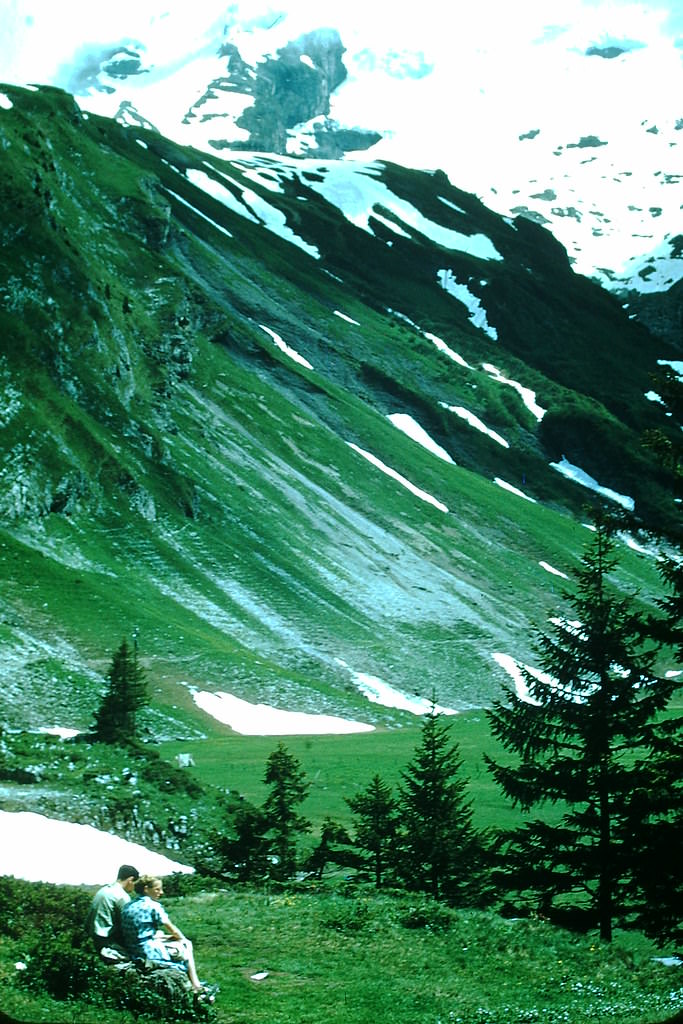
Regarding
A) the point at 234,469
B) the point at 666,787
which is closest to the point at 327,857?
the point at 666,787

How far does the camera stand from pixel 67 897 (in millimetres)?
19219

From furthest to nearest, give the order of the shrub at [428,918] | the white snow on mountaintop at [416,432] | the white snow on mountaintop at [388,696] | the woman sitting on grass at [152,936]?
the white snow on mountaintop at [416,432] < the white snow on mountaintop at [388,696] < the shrub at [428,918] < the woman sitting on grass at [152,936]

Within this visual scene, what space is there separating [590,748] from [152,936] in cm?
1161

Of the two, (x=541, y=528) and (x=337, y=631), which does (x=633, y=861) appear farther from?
(x=541, y=528)

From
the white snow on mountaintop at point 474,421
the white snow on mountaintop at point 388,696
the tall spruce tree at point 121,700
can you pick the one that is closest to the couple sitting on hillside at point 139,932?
the tall spruce tree at point 121,700

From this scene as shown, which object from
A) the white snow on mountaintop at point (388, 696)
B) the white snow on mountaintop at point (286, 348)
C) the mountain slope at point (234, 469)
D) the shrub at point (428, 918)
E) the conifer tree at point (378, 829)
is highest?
the white snow on mountaintop at point (286, 348)

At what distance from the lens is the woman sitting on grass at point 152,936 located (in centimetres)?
1623

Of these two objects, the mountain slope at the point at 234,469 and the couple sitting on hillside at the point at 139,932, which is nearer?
the couple sitting on hillside at the point at 139,932

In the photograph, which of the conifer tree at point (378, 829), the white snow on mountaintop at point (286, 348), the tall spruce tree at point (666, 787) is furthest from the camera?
the white snow on mountaintop at point (286, 348)

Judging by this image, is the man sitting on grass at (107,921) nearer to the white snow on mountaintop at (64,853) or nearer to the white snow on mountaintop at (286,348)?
the white snow on mountaintop at (64,853)

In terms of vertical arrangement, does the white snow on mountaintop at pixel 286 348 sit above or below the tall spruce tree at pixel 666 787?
above

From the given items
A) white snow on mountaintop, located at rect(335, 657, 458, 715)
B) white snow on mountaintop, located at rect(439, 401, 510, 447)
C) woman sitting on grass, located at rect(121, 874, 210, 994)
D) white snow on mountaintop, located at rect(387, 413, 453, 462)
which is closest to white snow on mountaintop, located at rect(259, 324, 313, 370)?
white snow on mountaintop, located at rect(387, 413, 453, 462)

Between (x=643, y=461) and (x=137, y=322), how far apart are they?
81.2 metres

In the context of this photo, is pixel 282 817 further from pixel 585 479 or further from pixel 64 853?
pixel 585 479
